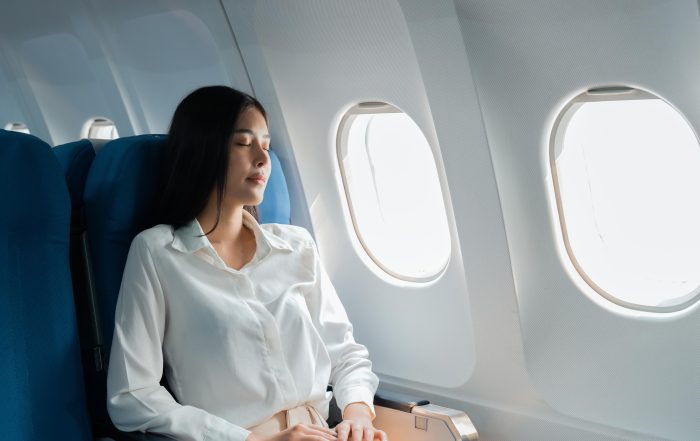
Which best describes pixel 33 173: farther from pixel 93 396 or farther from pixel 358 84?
pixel 358 84

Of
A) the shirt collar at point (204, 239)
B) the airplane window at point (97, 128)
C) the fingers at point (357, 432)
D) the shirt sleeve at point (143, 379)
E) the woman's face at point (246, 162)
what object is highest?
the airplane window at point (97, 128)

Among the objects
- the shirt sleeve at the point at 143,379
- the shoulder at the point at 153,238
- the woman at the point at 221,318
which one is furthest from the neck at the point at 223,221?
the shirt sleeve at the point at 143,379

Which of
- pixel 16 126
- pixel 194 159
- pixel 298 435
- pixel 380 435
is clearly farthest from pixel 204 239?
pixel 16 126

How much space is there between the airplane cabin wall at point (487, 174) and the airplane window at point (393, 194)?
0.24 ft

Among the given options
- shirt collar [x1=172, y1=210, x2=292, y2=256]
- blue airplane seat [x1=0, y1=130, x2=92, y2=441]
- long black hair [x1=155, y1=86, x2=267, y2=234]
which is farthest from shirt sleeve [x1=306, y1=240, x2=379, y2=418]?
blue airplane seat [x1=0, y1=130, x2=92, y2=441]

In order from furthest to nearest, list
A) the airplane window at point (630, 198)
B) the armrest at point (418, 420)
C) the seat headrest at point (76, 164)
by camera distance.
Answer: the airplane window at point (630, 198)
the seat headrest at point (76, 164)
the armrest at point (418, 420)

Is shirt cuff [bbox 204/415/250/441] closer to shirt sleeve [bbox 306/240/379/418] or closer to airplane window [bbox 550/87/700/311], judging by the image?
shirt sleeve [bbox 306/240/379/418]

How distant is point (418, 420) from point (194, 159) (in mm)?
1103

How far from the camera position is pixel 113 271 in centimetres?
262

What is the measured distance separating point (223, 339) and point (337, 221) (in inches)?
56.6

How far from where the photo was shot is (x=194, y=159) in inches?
105

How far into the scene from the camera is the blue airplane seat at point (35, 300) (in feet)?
7.74

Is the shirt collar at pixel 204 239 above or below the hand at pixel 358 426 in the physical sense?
above

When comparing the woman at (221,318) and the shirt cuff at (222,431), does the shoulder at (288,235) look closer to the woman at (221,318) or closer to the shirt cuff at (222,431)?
the woman at (221,318)
